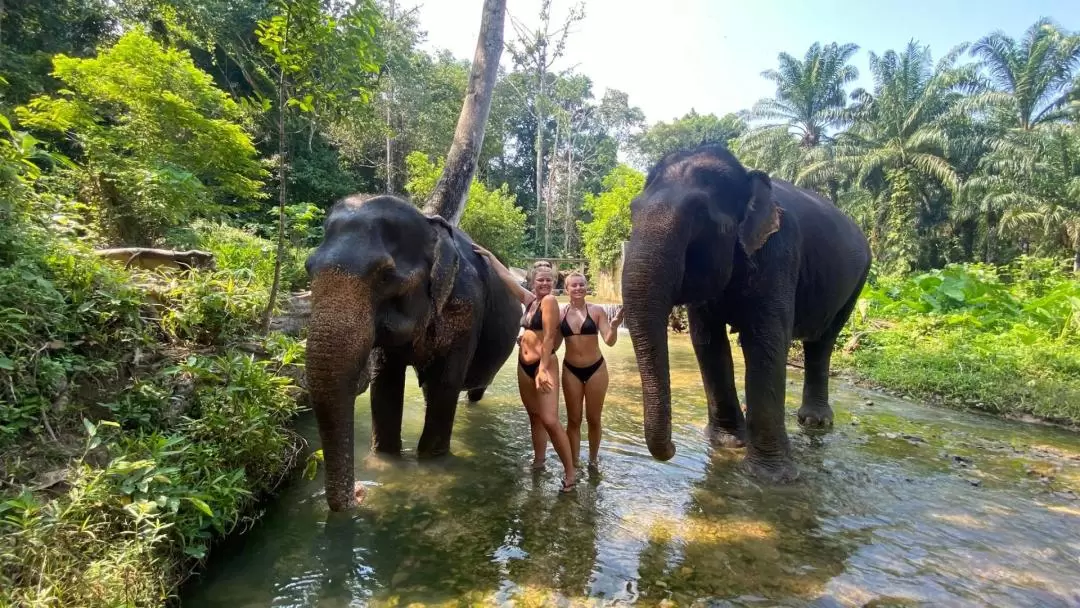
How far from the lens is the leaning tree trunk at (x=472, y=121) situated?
29.1 ft

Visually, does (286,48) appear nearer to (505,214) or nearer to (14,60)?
(14,60)

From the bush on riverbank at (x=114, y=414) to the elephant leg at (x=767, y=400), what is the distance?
3625 mm

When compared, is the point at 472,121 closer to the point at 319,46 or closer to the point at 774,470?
the point at 319,46

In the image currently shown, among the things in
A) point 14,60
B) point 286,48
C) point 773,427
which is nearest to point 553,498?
point 773,427

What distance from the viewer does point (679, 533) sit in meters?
3.92

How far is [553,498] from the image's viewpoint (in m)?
4.47

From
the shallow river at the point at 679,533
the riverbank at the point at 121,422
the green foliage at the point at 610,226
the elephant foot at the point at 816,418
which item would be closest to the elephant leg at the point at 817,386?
the elephant foot at the point at 816,418

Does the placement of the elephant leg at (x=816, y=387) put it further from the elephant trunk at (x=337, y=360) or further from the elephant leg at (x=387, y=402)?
the elephant trunk at (x=337, y=360)

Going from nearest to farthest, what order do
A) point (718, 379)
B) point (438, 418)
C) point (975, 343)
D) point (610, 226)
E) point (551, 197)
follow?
point (438, 418) → point (718, 379) → point (975, 343) → point (610, 226) → point (551, 197)

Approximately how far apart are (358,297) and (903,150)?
37.3m

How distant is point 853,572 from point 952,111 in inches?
1478

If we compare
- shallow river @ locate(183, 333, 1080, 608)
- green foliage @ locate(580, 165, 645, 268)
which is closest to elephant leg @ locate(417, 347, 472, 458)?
shallow river @ locate(183, 333, 1080, 608)

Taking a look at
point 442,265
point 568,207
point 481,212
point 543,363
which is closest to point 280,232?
point 442,265

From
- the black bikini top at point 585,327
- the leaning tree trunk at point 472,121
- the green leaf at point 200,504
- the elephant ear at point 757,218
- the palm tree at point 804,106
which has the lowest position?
the green leaf at point 200,504
